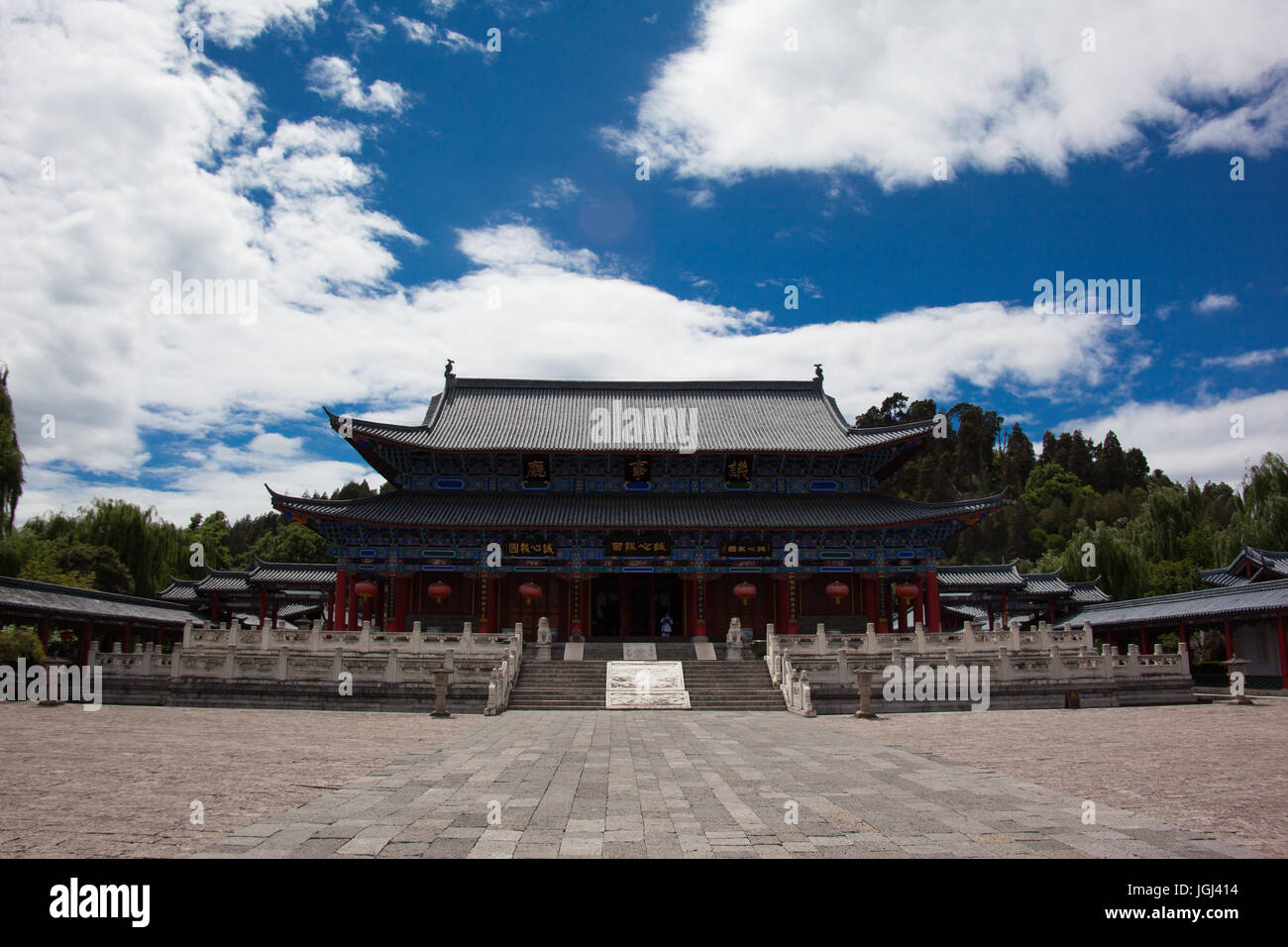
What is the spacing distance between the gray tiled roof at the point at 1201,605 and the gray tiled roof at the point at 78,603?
40910 millimetres

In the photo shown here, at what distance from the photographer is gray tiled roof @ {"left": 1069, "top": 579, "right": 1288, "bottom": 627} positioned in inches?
1053

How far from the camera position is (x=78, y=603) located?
29141 millimetres

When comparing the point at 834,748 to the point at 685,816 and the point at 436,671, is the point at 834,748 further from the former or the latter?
the point at 436,671

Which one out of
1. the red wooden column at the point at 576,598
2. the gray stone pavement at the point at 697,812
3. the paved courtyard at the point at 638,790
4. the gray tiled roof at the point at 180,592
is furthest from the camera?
the gray tiled roof at the point at 180,592

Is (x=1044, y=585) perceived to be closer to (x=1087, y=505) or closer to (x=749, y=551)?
(x=749, y=551)

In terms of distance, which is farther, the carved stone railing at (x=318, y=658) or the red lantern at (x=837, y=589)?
the red lantern at (x=837, y=589)

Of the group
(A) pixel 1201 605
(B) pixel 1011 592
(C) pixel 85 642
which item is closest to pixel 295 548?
(C) pixel 85 642

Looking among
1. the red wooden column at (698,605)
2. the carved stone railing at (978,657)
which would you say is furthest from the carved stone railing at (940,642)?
the red wooden column at (698,605)

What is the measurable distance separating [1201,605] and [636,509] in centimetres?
2193

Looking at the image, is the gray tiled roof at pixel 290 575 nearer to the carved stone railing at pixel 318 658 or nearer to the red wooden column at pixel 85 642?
the red wooden column at pixel 85 642

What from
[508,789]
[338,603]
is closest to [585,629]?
[338,603]

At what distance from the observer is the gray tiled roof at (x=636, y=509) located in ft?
95.9

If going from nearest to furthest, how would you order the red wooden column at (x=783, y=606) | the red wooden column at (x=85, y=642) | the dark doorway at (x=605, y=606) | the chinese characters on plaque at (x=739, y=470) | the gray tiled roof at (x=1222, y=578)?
the red wooden column at (x=85, y=642), the red wooden column at (x=783, y=606), the dark doorway at (x=605, y=606), the gray tiled roof at (x=1222, y=578), the chinese characters on plaque at (x=739, y=470)
